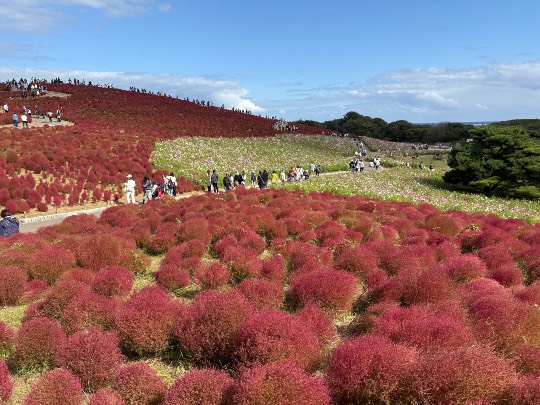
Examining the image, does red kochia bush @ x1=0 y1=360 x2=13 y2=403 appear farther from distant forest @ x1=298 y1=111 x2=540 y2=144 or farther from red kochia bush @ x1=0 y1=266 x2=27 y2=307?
distant forest @ x1=298 y1=111 x2=540 y2=144

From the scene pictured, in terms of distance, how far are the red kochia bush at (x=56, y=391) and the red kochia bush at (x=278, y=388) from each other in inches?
73.6

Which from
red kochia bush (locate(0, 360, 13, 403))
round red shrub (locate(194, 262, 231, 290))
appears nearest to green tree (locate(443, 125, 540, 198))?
round red shrub (locate(194, 262, 231, 290))

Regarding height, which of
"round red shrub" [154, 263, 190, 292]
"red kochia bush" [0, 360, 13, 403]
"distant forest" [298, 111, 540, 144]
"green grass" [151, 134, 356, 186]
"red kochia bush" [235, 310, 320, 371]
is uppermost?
"distant forest" [298, 111, 540, 144]

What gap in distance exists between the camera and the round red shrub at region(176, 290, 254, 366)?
5320mm

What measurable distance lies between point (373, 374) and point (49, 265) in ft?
23.6

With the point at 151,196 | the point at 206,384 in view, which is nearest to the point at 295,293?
the point at 206,384

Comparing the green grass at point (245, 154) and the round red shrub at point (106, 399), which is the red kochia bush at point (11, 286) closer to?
the round red shrub at point (106, 399)

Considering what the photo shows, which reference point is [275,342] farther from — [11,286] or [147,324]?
[11,286]

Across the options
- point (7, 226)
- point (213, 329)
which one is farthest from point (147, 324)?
point (7, 226)

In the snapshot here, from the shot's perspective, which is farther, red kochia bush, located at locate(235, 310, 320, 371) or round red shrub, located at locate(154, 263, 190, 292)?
round red shrub, located at locate(154, 263, 190, 292)

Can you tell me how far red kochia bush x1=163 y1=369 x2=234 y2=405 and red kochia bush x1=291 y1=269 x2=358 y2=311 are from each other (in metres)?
2.73

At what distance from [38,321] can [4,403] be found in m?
1.21

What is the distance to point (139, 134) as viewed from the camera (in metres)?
37.2

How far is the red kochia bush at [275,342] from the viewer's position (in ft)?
14.8
